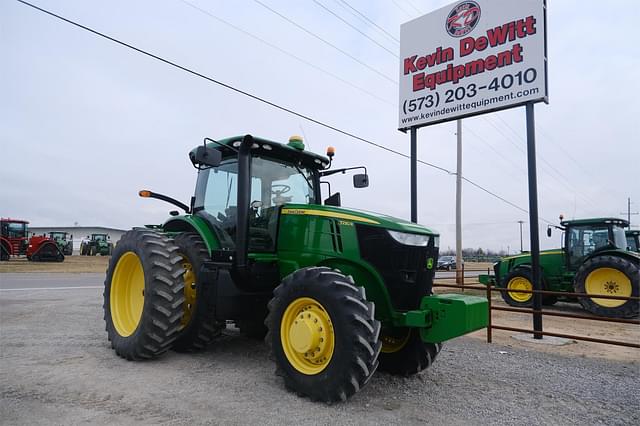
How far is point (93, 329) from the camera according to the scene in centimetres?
651

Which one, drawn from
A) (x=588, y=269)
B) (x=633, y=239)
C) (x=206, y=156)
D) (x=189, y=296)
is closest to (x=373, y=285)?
(x=206, y=156)

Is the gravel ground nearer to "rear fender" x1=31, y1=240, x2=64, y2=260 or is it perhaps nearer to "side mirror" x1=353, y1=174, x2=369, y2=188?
"side mirror" x1=353, y1=174, x2=369, y2=188

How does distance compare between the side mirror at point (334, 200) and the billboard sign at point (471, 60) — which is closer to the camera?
the side mirror at point (334, 200)

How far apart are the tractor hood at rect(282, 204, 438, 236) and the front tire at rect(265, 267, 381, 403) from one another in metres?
0.65

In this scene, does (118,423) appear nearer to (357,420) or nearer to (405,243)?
(357,420)

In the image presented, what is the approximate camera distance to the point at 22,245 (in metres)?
25.9

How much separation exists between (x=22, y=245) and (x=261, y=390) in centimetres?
2808

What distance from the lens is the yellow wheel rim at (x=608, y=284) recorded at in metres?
9.68

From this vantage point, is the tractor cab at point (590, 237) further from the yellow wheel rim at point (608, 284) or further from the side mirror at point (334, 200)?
the side mirror at point (334, 200)

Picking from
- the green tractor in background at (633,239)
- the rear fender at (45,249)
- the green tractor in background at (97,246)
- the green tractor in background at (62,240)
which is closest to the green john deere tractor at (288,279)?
the green tractor in background at (633,239)

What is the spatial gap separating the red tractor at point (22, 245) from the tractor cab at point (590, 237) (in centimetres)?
2657

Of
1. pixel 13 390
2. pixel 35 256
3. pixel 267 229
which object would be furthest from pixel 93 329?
pixel 35 256

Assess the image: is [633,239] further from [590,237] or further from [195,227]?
[195,227]

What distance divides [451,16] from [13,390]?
845 cm
